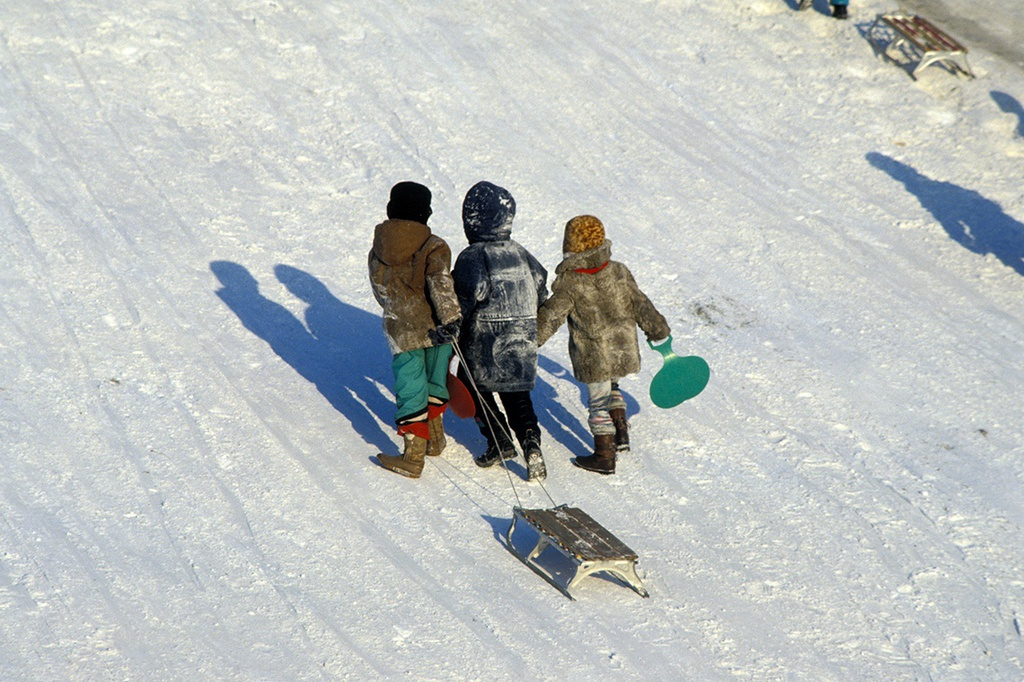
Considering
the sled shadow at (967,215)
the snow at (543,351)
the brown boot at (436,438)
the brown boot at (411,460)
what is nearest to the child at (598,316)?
the snow at (543,351)

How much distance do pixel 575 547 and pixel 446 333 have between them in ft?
4.66

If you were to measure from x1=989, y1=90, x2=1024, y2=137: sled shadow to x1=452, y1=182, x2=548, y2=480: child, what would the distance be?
802 centimetres

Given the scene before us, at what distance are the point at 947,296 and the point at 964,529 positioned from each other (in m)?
3.62

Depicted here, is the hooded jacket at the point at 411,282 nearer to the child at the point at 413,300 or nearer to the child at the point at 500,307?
the child at the point at 413,300

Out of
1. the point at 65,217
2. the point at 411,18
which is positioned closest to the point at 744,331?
the point at 65,217

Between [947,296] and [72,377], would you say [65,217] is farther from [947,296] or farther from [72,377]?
[947,296]

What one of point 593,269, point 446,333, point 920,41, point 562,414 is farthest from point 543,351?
point 920,41

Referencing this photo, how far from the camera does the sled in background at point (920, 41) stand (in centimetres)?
1242

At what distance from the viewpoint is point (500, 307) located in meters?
6.21

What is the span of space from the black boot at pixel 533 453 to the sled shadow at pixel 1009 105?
8.14 m

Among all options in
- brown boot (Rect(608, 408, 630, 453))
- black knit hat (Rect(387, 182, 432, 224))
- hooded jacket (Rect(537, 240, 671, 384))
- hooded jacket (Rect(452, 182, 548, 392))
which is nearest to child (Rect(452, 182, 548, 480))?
hooded jacket (Rect(452, 182, 548, 392))

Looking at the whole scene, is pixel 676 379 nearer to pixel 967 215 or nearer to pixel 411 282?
pixel 411 282

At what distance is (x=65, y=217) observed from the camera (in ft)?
28.9

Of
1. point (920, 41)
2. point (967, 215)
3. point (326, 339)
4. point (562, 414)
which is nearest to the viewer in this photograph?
point (562, 414)
